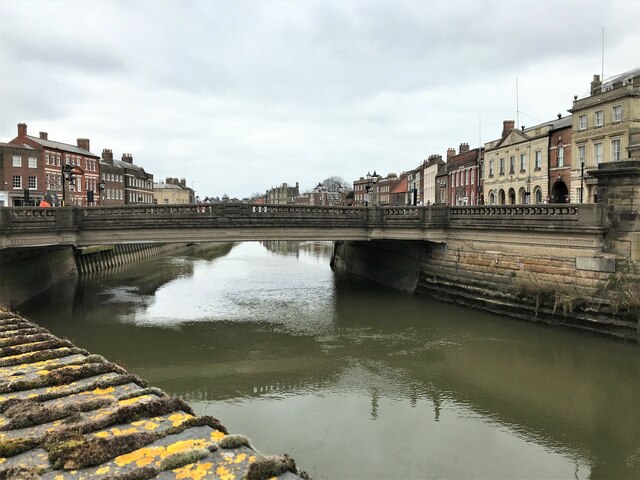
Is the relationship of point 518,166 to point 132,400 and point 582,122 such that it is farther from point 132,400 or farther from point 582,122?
point 132,400

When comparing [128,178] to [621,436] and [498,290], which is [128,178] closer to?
[498,290]

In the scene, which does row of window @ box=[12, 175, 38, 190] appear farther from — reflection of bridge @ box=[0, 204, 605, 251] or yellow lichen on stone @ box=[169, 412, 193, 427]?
yellow lichen on stone @ box=[169, 412, 193, 427]

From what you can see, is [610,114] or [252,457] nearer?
[252,457]

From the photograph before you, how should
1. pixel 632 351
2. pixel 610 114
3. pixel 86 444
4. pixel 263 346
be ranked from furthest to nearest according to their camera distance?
1. pixel 610 114
2. pixel 263 346
3. pixel 632 351
4. pixel 86 444

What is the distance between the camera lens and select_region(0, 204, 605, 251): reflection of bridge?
837 inches

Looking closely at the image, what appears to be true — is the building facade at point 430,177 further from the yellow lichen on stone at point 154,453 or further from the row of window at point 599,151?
the yellow lichen on stone at point 154,453

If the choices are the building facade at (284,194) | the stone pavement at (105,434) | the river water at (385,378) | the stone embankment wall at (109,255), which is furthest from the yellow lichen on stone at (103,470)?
the building facade at (284,194)

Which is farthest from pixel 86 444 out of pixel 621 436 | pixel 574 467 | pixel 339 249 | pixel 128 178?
pixel 128 178

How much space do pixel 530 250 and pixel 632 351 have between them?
6.30m

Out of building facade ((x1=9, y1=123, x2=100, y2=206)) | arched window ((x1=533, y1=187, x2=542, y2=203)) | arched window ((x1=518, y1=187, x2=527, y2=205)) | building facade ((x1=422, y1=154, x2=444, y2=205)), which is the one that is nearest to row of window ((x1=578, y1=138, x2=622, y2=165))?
arched window ((x1=533, y1=187, x2=542, y2=203))

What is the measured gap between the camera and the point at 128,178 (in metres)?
86.6

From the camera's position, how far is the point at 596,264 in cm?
1961

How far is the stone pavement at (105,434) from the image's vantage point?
3859 millimetres

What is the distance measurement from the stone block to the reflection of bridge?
0.50 metres
